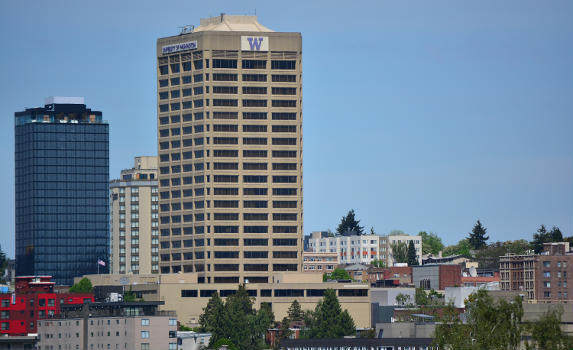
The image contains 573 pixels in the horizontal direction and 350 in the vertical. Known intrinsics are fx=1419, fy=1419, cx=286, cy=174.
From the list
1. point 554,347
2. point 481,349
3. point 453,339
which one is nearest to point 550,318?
point 554,347

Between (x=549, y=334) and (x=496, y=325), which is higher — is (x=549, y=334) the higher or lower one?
the lower one

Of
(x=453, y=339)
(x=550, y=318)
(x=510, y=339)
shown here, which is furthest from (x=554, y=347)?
(x=453, y=339)

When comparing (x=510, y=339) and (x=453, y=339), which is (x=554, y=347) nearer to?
(x=510, y=339)

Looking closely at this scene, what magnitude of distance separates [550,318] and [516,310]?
1383 centimetres

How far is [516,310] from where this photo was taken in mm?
166250

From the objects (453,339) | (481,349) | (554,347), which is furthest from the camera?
(453,339)

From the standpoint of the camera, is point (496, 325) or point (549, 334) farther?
point (496, 325)

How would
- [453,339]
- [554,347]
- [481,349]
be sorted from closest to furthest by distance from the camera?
[554,347], [481,349], [453,339]

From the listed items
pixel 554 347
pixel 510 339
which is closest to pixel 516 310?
pixel 510 339

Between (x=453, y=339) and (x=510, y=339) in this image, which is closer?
(x=510, y=339)

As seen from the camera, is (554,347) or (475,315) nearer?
(554,347)

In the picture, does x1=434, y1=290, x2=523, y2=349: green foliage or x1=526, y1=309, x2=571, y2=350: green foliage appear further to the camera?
x1=434, y1=290, x2=523, y2=349: green foliage

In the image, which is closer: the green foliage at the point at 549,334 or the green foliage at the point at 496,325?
the green foliage at the point at 549,334

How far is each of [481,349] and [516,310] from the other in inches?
268
